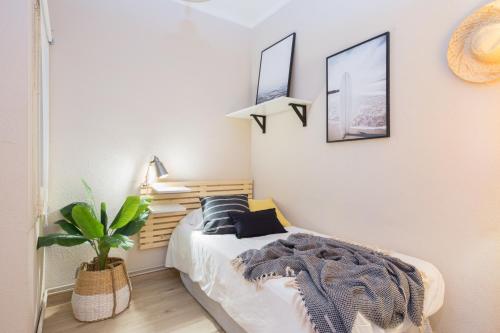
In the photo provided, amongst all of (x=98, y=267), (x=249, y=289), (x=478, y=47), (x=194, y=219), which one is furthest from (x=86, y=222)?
(x=478, y=47)

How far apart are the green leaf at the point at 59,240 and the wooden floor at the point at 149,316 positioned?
627 mm

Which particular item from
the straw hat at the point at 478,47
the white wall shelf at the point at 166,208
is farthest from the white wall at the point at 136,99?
the straw hat at the point at 478,47

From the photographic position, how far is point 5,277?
1300 millimetres

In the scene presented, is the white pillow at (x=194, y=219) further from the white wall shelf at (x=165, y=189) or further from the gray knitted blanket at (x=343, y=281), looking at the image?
the gray knitted blanket at (x=343, y=281)

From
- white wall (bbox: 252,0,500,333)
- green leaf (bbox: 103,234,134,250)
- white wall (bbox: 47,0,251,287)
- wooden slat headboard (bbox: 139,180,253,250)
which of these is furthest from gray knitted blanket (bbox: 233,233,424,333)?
white wall (bbox: 47,0,251,287)

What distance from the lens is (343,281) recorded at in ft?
4.35

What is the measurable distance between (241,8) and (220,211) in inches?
88.5

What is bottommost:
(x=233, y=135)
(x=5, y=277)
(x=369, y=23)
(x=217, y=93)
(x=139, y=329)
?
(x=139, y=329)

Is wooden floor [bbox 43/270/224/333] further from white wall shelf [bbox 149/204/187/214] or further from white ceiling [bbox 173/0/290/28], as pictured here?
white ceiling [bbox 173/0/290/28]

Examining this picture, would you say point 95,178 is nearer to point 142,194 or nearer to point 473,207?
point 142,194

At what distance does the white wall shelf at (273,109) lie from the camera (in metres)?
2.57

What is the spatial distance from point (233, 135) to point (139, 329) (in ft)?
6.98

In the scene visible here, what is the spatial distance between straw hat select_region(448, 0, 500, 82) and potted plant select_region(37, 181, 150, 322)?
2346 millimetres

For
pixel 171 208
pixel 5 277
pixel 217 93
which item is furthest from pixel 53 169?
Answer: pixel 217 93
